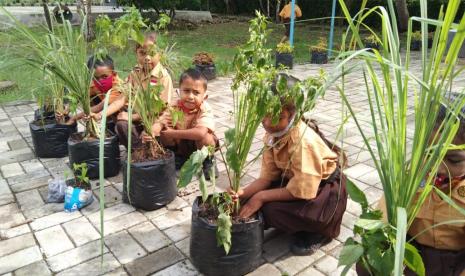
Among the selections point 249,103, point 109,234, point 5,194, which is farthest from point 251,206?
point 5,194

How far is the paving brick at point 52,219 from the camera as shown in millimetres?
2631

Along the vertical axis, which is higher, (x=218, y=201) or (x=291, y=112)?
(x=291, y=112)

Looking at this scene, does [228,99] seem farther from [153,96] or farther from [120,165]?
[153,96]

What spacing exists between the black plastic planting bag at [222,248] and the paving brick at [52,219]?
1.08 m

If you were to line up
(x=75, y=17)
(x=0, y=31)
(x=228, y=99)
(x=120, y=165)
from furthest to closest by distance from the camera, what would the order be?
(x=75, y=17) → (x=228, y=99) → (x=120, y=165) → (x=0, y=31)

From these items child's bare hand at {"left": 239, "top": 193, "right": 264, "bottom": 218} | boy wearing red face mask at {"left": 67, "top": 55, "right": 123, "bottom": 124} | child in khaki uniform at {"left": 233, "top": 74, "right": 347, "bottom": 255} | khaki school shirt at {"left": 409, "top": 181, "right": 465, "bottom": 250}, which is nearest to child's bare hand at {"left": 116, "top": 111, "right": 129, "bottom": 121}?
boy wearing red face mask at {"left": 67, "top": 55, "right": 123, "bottom": 124}

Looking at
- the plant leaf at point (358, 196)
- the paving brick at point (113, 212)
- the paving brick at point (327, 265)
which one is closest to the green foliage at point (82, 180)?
the paving brick at point (113, 212)

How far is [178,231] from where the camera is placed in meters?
2.56

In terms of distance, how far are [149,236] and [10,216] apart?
1.03 m

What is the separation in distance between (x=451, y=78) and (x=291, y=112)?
97 centimetres

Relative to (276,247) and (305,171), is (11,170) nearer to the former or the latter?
(276,247)

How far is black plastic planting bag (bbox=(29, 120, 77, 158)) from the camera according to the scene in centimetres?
359

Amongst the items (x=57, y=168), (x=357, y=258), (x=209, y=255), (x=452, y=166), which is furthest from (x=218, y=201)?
(x=57, y=168)

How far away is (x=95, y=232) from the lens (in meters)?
2.55
